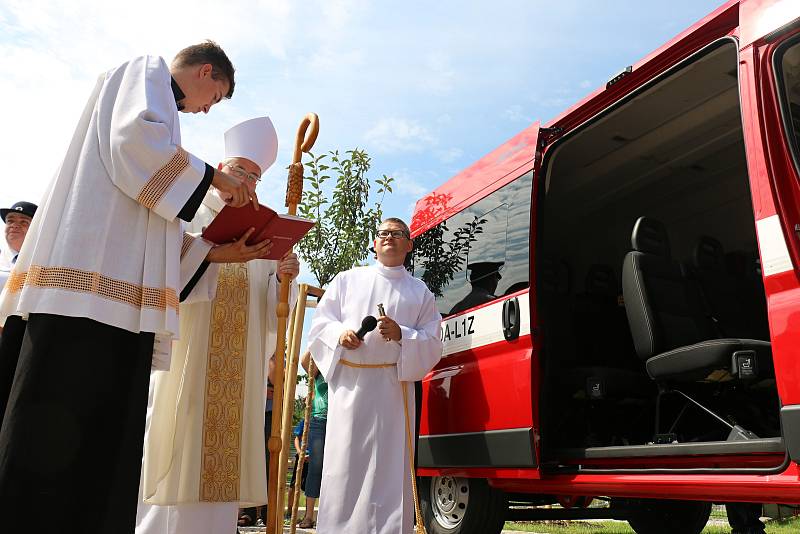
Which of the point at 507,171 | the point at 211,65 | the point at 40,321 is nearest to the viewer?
the point at 40,321

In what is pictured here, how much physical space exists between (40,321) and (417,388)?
305cm

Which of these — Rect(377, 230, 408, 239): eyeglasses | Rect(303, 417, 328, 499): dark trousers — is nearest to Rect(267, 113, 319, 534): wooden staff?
Rect(377, 230, 408, 239): eyeglasses

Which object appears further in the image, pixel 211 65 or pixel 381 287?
pixel 381 287

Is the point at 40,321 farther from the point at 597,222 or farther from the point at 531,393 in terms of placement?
the point at 597,222

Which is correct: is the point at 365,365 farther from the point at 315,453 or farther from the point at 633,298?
the point at 315,453

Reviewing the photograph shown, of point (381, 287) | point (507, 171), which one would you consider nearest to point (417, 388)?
point (381, 287)

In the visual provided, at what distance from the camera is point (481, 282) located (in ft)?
15.2

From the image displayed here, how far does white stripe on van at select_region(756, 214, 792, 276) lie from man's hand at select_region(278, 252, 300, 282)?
2.00 metres

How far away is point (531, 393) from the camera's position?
4023 mm

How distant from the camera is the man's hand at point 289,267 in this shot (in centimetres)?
360

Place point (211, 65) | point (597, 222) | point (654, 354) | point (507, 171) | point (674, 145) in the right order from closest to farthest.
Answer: point (211, 65) → point (654, 354) → point (507, 171) → point (674, 145) → point (597, 222)

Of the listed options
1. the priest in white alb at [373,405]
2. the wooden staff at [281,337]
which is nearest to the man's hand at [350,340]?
the priest in white alb at [373,405]

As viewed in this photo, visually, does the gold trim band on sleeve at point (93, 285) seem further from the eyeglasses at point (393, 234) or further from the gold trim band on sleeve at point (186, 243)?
the eyeglasses at point (393, 234)

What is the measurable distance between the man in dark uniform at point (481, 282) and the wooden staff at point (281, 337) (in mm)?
1388
